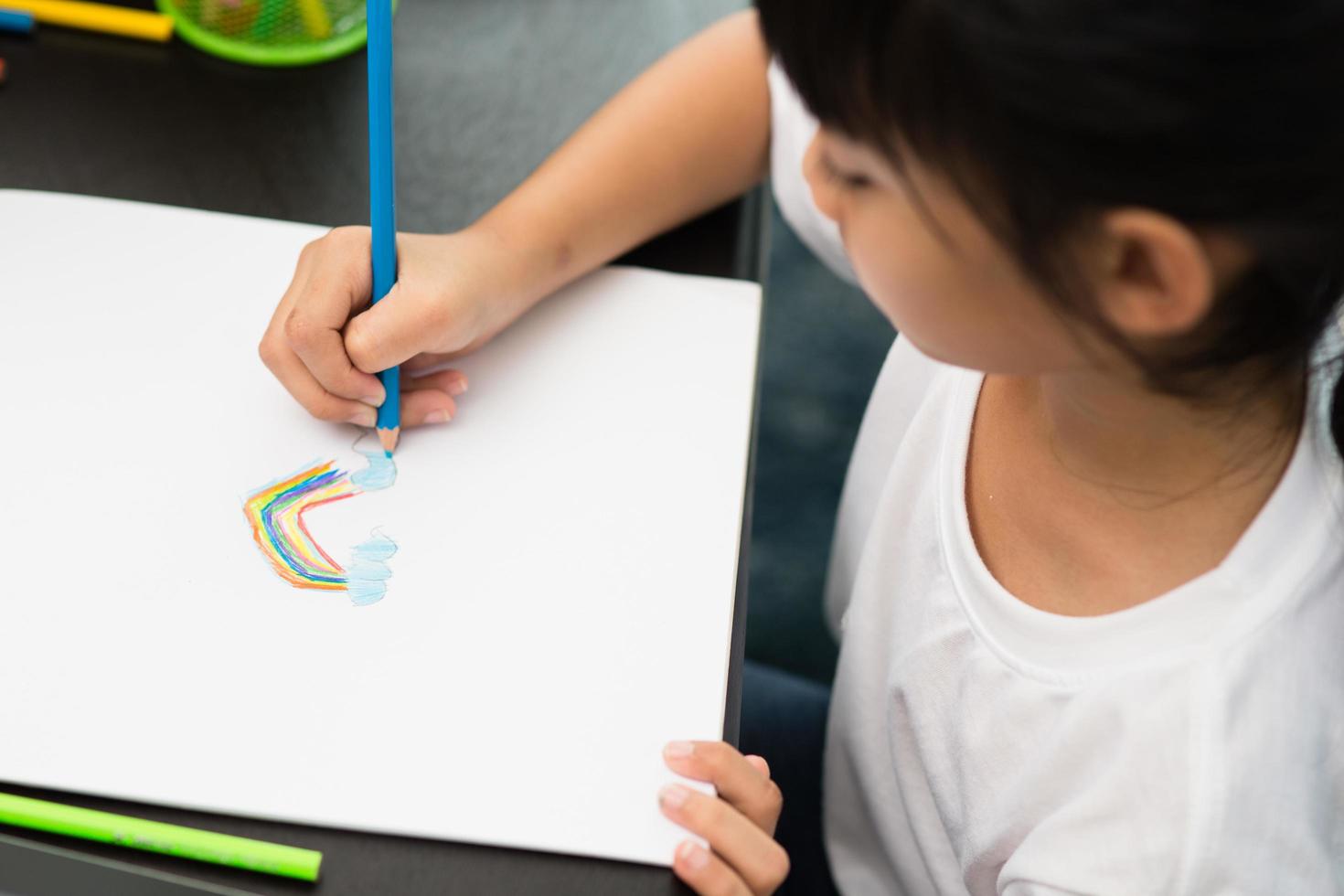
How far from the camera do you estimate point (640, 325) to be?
58 cm

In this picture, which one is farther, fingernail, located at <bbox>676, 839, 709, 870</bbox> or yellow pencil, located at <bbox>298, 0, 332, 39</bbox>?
yellow pencil, located at <bbox>298, 0, 332, 39</bbox>

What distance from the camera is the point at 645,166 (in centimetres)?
61

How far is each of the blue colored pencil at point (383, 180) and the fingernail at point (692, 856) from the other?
213mm

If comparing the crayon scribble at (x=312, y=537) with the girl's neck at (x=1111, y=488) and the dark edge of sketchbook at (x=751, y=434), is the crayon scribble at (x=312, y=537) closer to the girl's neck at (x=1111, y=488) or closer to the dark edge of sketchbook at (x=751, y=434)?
the dark edge of sketchbook at (x=751, y=434)

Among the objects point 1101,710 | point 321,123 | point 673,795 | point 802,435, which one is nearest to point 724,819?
point 673,795

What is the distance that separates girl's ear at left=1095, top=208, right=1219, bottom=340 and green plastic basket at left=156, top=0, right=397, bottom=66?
468mm

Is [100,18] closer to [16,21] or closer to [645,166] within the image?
[16,21]

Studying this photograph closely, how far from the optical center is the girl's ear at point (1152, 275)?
35 centimetres

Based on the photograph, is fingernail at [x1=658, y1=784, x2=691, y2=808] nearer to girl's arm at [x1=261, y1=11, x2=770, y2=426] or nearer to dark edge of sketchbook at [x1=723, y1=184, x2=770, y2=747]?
dark edge of sketchbook at [x1=723, y1=184, x2=770, y2=747]

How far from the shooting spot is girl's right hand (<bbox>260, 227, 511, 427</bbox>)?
1.66 feet

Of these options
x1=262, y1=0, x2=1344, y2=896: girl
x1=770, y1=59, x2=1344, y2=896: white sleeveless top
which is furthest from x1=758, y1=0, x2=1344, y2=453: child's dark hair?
x1=770, y1=59, x2=1344, y2=896: white sleeveless top

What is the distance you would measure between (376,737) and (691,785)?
113 millimetres

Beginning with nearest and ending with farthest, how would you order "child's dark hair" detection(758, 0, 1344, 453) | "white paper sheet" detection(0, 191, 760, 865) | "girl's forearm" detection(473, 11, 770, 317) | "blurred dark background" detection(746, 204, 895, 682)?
"child's dark hair" detection(758, 0, 1344, 453) < "white paper sheet" detection(0, 191, 760, 865) < "girl's forearm" detection(473, 11, 770, 317) < "blurred dark background" detection(746, 204, 895, 682)

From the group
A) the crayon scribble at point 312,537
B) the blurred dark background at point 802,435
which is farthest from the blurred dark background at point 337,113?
the blurred dark background at point 802,435
